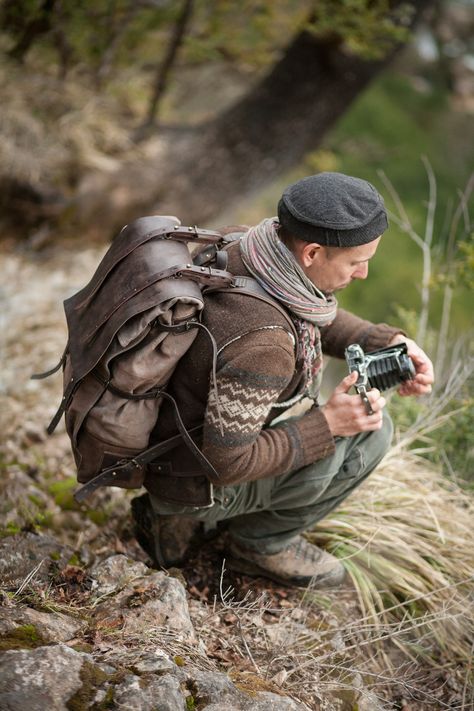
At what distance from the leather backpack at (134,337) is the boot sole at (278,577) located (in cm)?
69

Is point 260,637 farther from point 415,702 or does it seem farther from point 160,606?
point 415,702

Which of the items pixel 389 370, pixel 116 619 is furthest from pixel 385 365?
pixel 116 619

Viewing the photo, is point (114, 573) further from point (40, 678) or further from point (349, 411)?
point (349, 411)

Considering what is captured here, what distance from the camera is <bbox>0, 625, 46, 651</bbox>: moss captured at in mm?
1733

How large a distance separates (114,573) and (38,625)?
1.52 feet

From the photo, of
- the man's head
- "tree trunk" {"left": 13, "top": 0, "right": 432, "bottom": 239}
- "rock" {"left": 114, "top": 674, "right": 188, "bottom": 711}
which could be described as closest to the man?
the man's head

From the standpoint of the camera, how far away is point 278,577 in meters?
2.72

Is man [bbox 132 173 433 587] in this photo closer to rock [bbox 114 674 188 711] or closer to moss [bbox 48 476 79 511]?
moss [bbox 48 476 79 511]

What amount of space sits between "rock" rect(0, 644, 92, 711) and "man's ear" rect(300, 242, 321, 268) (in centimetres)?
125

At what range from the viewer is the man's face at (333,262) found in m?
2.11

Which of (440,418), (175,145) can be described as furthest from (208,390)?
(175,145)

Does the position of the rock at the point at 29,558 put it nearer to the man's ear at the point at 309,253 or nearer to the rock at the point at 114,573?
the rock at the point at 114,573

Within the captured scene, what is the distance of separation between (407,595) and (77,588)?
128 cm

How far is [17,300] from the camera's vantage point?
489 centimetres
